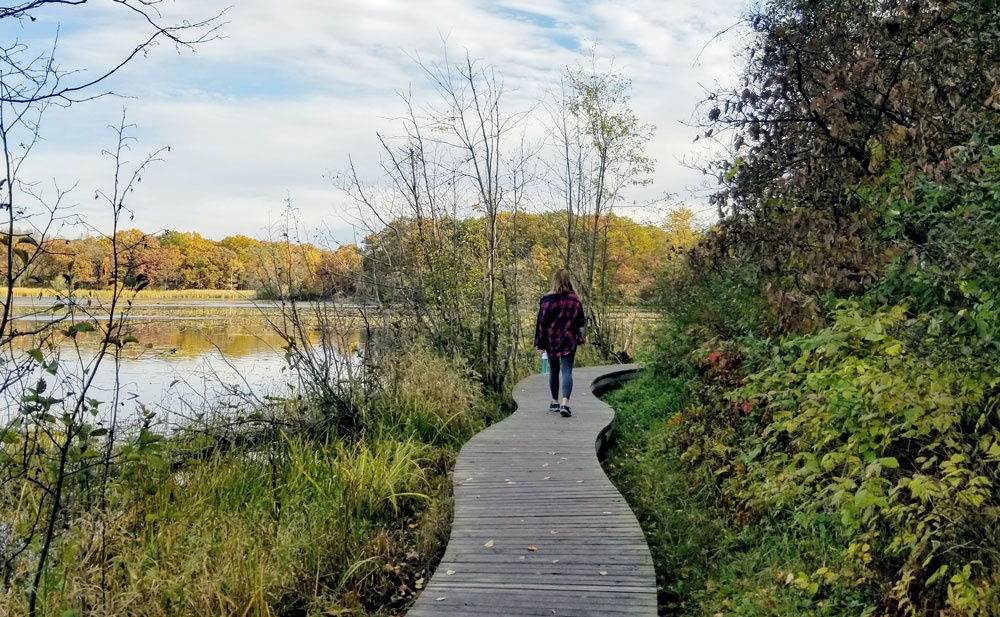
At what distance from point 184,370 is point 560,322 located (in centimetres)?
777

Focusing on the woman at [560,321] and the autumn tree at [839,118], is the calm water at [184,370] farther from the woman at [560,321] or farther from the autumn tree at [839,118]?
the autumn tree at [839,118]

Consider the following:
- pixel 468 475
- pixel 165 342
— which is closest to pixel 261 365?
pixel 165 342

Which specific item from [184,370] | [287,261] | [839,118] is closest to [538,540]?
[839,118]

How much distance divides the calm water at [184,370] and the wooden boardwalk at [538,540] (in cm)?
230

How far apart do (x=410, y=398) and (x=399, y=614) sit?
11.3 ft

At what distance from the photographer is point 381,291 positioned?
9141 millimetres

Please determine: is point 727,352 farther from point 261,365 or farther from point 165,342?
point 165,342

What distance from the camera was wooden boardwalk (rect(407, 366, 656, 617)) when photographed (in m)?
3.45

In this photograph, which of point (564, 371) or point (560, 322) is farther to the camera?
point (564, 371)

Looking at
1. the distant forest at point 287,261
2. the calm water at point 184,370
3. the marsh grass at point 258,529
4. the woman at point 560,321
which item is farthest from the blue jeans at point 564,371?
the calm water at point 184,370

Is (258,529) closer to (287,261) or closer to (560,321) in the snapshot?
(287,261)

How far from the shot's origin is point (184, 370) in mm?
11891

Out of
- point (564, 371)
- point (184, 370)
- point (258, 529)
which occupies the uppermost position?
point (564, 371)

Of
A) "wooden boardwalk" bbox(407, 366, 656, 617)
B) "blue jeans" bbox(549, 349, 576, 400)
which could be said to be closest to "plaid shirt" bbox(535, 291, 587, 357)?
"blue jeans" bbox(549, 349, 576, 400)
